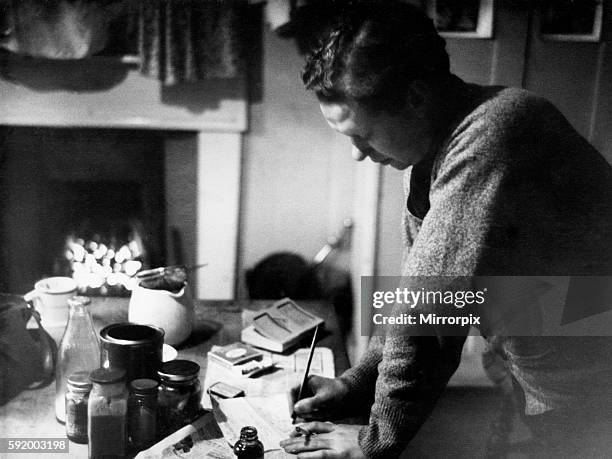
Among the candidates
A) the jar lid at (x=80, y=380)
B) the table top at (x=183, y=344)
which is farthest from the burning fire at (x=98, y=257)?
the jar lid at (x=80, y=380)

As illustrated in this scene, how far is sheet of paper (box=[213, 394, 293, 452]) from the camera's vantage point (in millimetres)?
965

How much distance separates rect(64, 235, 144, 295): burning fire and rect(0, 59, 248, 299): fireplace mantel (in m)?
0.19

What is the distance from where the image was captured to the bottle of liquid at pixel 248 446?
0.87 m

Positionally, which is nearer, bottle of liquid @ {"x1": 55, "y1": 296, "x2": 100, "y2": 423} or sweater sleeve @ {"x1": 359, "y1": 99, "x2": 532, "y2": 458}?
sweater sleeve @ {"x1": 359, "y1": 99, "x2": 532, "y2": 458}

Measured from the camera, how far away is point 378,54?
100 centimetres

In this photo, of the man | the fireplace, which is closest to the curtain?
the fireplace

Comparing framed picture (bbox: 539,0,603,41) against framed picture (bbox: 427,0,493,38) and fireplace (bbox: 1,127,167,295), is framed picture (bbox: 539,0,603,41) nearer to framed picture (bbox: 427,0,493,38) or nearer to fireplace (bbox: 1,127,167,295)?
framed picture (bbox: 427,0,493,38)

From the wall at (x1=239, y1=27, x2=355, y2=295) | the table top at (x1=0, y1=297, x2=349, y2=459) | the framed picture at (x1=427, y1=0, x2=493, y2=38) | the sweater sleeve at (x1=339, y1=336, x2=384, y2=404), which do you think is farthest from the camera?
the wall at (x1=239, y1=27, x2=355, y2=295)

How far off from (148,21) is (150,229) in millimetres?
825

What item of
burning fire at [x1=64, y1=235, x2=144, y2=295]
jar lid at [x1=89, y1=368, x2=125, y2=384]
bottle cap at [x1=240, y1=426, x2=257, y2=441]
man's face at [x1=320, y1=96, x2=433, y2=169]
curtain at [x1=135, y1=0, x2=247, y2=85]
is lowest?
burning fire at [x1=64, y1=235, x2=144, y2=295]

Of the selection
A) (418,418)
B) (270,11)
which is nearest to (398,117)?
(418,418)

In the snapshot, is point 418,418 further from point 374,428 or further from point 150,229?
point 150,229

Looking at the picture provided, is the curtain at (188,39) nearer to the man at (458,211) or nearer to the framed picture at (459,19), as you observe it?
the framed picture at (459,19)

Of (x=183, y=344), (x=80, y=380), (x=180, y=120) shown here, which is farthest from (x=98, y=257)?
(x=80, y=380)
